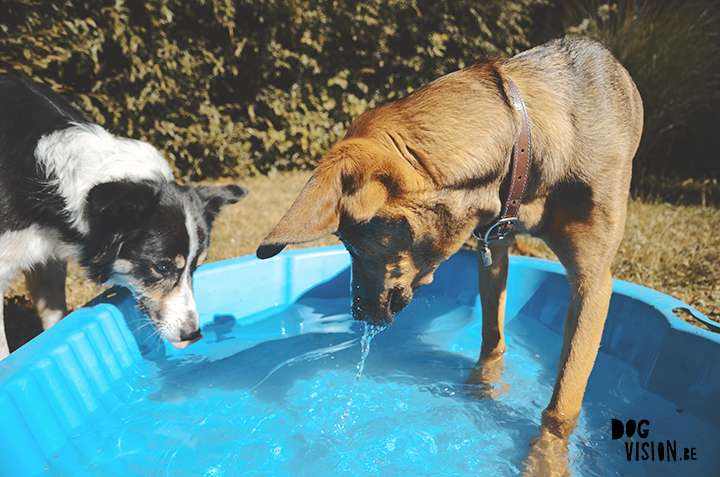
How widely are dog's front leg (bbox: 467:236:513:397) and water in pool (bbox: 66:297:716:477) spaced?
0.09 meters

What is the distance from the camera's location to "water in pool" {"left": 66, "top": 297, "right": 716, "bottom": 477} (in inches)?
93.2

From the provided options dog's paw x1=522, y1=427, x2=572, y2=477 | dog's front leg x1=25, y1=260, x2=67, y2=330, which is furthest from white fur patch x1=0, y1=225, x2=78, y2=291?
dog's paw x1=522, y1=427, x2=572, y2=477

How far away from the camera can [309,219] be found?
1659mm

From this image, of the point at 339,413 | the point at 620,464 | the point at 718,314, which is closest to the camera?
the point at 620,464

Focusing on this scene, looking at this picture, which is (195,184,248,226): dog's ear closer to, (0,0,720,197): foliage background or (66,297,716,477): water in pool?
(66,297,716,477): water in pool

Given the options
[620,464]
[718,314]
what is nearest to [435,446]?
[620,464]

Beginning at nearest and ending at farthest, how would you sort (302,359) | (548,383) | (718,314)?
(548,383) → (302,359) → (718,314)

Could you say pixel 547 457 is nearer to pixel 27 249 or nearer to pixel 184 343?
pixel 184 343

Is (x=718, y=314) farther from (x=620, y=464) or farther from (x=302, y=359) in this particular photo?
(x=302, y=359)

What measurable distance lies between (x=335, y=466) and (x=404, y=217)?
1.25 metres

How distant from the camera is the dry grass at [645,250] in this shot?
3.95 metres

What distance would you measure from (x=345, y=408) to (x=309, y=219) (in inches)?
60.0

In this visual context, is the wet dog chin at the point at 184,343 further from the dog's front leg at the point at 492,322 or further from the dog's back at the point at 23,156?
the dog's front leg at the point at 492,322

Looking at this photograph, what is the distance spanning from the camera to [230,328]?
3.74 metres
